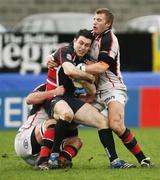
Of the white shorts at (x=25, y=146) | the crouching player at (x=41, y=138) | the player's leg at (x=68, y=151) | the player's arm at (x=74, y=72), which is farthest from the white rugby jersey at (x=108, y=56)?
the white shorts at (x=25, y=146)

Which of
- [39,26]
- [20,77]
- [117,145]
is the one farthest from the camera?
[39,26]

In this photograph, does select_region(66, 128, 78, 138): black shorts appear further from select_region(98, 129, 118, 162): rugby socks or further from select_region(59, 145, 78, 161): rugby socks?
select_region(98, 129, 118, 162): rugby socks

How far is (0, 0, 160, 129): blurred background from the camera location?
54.0 feet

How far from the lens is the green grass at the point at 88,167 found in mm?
9627

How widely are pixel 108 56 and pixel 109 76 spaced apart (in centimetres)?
31

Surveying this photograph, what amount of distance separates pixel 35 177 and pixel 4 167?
106cm

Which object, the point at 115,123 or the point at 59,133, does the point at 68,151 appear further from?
the point at 115,123

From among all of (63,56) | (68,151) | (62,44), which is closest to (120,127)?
(68,151)

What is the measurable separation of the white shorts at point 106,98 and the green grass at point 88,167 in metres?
0.64

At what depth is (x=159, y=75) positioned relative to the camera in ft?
56.9

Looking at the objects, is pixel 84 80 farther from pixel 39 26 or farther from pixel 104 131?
pixel 39 26

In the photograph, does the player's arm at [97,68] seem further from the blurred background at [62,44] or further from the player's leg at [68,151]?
the blurred background at [62,44]

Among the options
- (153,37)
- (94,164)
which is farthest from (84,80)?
(153,37)

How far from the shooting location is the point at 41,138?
10336 mm
